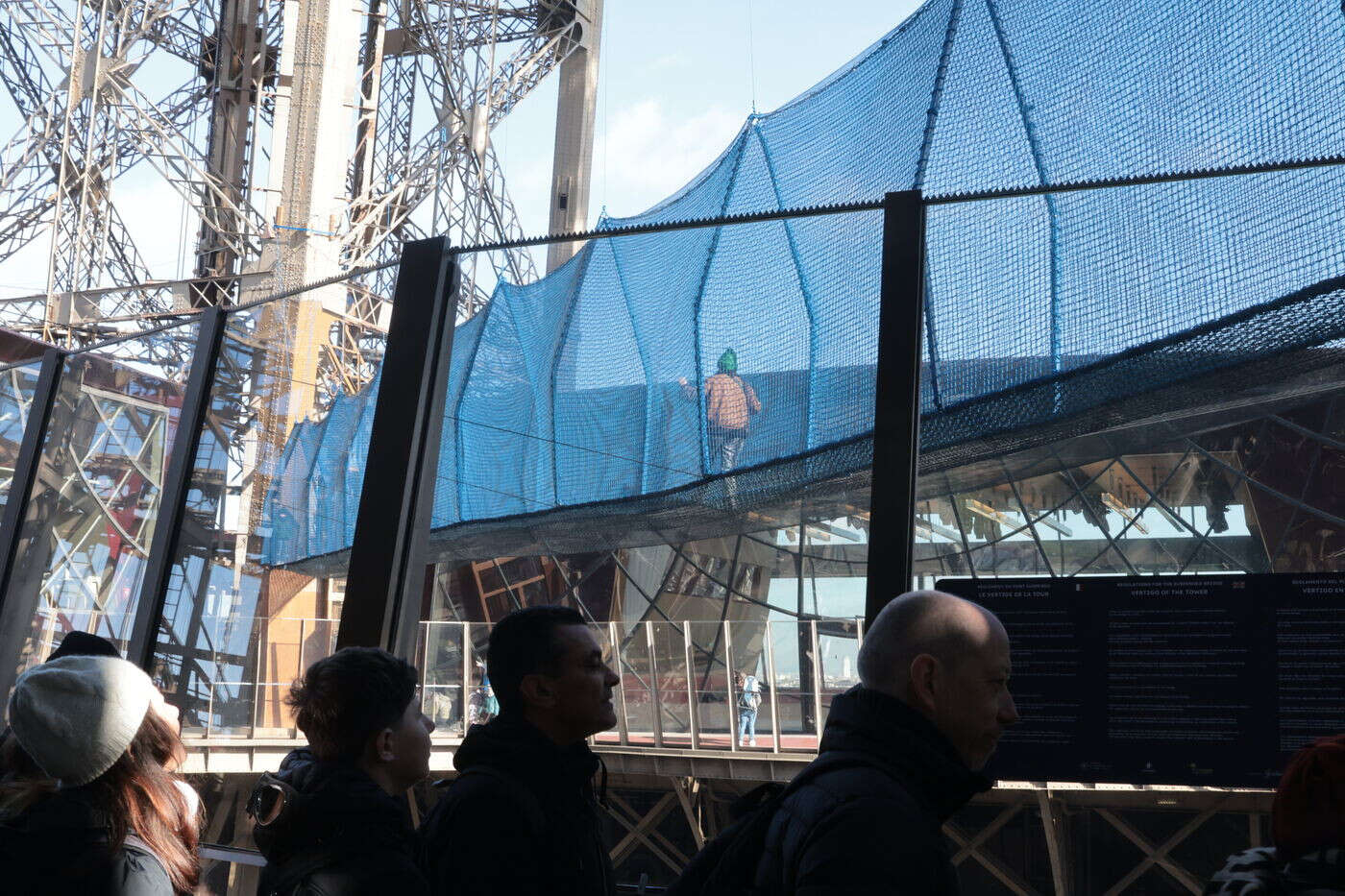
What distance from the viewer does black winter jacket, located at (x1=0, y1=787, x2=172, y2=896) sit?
2.04m

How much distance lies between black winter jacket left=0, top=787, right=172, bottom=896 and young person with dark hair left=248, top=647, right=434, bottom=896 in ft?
0.60

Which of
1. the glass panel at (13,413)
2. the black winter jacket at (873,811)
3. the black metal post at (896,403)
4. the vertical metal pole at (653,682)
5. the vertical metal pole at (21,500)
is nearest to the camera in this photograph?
the black winter jacket at (873,811)

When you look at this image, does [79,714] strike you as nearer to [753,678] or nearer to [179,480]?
[753,678]

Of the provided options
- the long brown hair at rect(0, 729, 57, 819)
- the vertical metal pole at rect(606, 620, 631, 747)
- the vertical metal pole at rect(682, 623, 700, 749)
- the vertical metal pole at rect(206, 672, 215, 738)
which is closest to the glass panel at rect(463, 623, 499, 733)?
the vertical metal pole at rect(606, 620, 631, 747)

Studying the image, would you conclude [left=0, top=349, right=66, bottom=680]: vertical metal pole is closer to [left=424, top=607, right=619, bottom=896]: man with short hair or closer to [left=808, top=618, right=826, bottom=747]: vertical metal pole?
[left=808, top=618, right=826, bottom=747]: vertical metal pole

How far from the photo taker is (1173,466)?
10.6 feet

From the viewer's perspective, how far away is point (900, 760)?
1.72 m

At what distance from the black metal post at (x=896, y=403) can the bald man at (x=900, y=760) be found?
1.18 m

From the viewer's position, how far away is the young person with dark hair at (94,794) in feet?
6.77

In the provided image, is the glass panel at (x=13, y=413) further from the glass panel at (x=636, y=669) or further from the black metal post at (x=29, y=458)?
the glass panel at (x=636, y=669)

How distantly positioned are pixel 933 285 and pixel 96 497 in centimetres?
404

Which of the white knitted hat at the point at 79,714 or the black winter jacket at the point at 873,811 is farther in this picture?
the white knitted hat at the point at 79,714

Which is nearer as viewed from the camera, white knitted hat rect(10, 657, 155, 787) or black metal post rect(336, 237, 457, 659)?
white knitted hat rect(10, 657, 155, 787)

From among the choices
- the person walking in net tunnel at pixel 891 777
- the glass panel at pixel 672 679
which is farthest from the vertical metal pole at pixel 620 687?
the person walking in net tunnel at pixel 891 777
